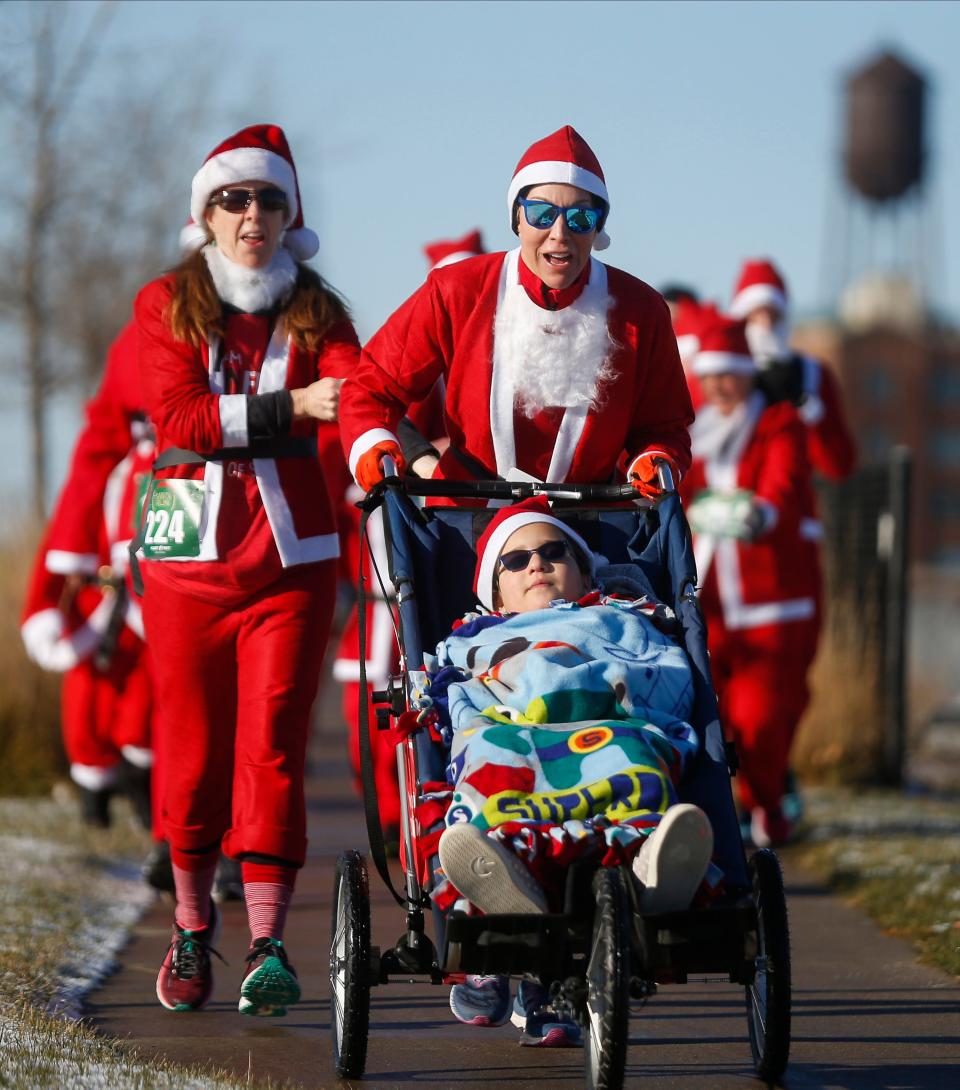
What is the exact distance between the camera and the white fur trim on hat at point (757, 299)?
35.8 ft

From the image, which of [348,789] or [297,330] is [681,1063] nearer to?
[297,330]

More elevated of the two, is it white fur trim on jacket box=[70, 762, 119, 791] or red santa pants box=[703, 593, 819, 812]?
red santa pants box=[703, 593, 819, 812]

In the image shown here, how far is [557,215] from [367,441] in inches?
30.5

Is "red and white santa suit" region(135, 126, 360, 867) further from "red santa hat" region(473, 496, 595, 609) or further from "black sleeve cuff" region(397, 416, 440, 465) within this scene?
"red santa hat" region(473, 496, 595, 609)

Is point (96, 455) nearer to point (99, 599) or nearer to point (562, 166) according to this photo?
point (99, 599)

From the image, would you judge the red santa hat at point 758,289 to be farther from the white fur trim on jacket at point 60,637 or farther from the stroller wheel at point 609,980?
the stroller wheel at point 609,980

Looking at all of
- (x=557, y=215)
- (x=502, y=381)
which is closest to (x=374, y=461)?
(x=502, y=381)

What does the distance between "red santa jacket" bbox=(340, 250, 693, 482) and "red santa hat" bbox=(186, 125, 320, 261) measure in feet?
2.25

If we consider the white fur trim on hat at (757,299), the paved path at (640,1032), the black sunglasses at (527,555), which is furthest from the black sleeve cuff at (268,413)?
the white fur trim on hat at (757,299)

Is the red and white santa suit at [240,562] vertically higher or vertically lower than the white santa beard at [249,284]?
lower

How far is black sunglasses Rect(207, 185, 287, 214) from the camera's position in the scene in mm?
5824

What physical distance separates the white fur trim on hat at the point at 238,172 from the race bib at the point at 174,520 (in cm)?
83

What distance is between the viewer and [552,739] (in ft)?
14.3

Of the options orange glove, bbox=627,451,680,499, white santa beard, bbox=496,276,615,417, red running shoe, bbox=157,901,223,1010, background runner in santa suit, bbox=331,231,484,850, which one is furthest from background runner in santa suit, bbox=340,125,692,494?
background runner in santa suit, bbox=331,231,484,850
